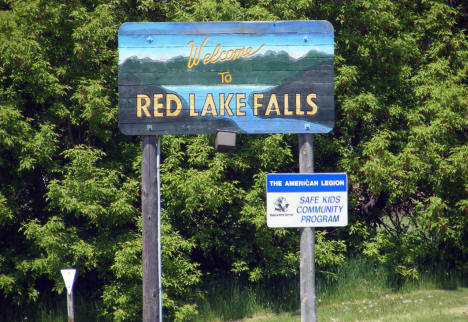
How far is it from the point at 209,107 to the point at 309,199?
207 centimetres

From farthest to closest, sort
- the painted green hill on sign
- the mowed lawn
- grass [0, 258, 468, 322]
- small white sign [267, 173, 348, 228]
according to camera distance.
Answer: grass [0, 258, 468, 322]
the mowed lawn
the painted green hill on sign
small white sign [267, 173, 348, 228]

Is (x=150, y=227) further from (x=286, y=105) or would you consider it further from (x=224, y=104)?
(x=286, y=105)

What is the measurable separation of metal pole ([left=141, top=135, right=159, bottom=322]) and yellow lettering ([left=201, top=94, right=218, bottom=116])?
32.2 inches

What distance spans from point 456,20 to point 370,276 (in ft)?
22.2

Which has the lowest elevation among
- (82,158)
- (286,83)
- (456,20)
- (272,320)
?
(272,320)

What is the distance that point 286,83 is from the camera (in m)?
7.28

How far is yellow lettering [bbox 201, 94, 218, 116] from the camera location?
7230mm

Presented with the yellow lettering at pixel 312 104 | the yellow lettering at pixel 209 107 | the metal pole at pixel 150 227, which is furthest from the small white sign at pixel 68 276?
the yellow lettering at pixel 312 104

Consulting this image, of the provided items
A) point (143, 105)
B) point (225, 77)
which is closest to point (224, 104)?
point (225, 77)

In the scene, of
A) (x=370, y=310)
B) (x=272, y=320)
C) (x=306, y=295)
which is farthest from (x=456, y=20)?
(x=306, y=295)

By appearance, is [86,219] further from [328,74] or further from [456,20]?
[456,20]

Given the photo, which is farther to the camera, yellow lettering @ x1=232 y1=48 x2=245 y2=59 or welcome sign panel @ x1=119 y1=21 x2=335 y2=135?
yellow lettering @ x1=232 y1=48 x2=245 y2=59

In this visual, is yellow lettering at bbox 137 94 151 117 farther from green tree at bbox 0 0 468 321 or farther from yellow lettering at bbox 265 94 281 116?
green tree at bbox 0 0 468 321

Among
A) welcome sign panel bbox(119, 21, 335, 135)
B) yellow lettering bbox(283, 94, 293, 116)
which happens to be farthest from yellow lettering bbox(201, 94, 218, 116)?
yellow lettering bbox(283, 94, 293, 116)
